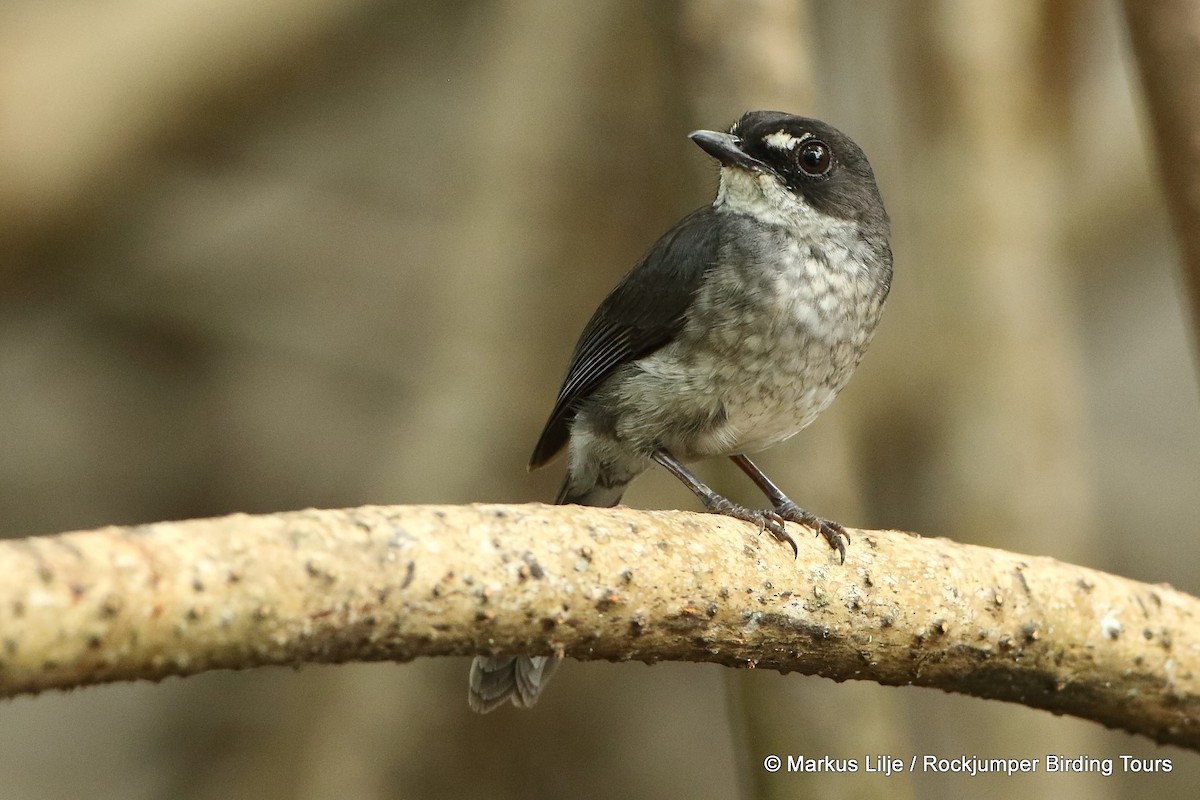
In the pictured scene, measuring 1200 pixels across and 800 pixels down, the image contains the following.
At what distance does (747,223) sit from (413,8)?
3217 mm

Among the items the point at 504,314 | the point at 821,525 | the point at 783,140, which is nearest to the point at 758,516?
the point at 821,525

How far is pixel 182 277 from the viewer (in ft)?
21.7

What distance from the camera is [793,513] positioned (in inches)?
143

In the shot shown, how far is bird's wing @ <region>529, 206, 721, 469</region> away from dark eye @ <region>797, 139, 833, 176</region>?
310 millimetres

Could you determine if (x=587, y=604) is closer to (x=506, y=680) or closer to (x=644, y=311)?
(x=506, y=680)

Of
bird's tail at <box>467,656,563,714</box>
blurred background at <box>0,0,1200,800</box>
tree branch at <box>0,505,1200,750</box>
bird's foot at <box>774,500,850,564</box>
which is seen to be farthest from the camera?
blurred background at <box>0,0,1200,800</box>

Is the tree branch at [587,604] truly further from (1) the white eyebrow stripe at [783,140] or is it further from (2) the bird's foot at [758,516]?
(1) the white eyebrow stripe at [783,140]

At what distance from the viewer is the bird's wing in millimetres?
3924

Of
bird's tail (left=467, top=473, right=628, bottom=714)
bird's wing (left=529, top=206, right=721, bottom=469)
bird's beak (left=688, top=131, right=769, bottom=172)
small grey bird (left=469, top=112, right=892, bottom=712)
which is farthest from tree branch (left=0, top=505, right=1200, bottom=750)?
bird's beak (left=688, top=131, right=769, bottom=172)

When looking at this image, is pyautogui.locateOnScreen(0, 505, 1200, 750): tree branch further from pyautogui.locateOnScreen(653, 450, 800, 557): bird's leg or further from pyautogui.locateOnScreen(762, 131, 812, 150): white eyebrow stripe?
pyautogui.locateOnScreen(762, 131, 812, 150): white eyebrow stripe

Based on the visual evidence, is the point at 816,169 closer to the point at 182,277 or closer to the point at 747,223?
the point at 747,223

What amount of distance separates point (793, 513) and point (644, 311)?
2.64ft

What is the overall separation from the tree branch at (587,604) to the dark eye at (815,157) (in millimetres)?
1487

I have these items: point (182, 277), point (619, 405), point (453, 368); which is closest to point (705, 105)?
point (619, 405)
